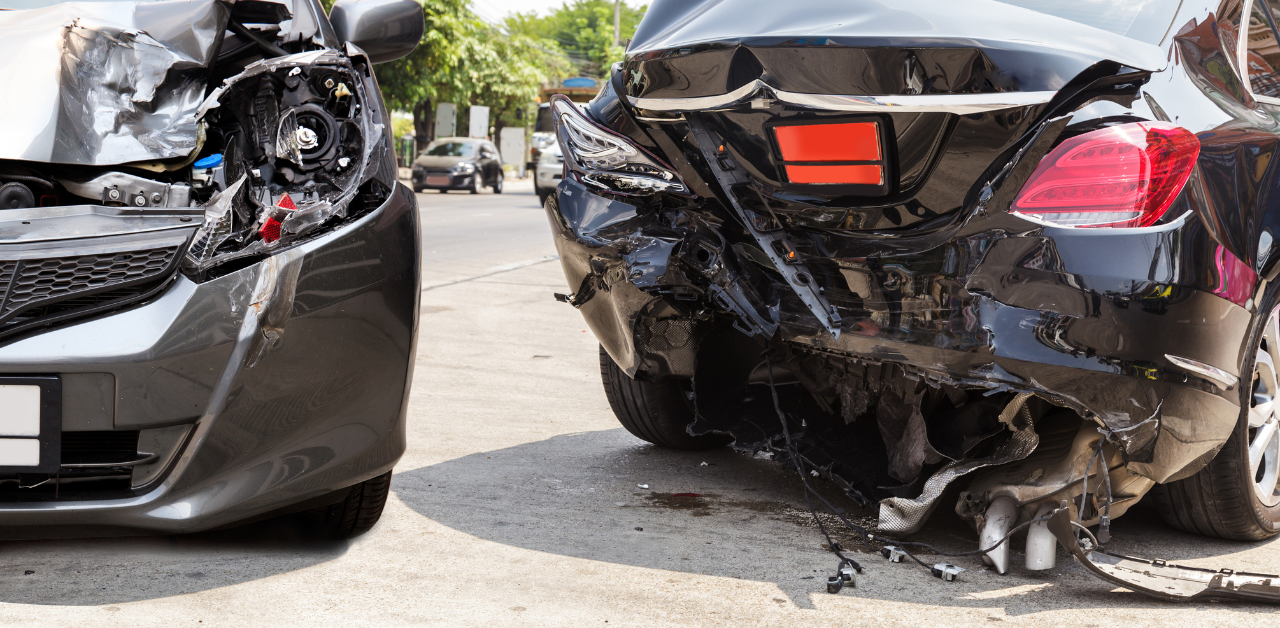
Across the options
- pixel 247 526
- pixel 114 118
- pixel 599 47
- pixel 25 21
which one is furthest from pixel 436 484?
pixel 599 47

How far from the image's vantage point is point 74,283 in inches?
85.7

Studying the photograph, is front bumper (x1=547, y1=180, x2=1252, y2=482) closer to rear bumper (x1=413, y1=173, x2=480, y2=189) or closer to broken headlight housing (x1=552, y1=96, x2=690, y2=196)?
broken headlight housing (x1=552, y1=96, x2=690, y2=196)

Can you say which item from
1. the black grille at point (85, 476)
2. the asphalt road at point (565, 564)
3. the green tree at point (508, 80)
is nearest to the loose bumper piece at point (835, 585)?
the asphalt road at point (565, 564)

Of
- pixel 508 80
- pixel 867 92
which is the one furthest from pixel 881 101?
pixel 508 80

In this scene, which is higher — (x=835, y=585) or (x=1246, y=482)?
(x=1246, y=482)

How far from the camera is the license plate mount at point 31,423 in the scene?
7.04 feet

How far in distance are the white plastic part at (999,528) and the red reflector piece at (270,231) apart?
1.74 m

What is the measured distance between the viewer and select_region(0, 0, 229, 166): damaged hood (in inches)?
96.7

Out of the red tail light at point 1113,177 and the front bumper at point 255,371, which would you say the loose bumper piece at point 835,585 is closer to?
the red tail light at point 1113,177

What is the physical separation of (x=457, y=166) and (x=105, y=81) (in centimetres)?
2569

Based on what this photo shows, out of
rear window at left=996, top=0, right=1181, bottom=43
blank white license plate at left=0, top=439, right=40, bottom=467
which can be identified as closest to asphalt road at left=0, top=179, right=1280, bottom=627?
blank white license plate at left=0, top=439, right=40, bottom=467

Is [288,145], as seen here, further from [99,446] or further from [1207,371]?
[1207,371]

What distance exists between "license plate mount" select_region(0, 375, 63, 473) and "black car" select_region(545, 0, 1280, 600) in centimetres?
132

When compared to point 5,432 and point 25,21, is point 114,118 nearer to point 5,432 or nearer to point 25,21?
point 25,21
